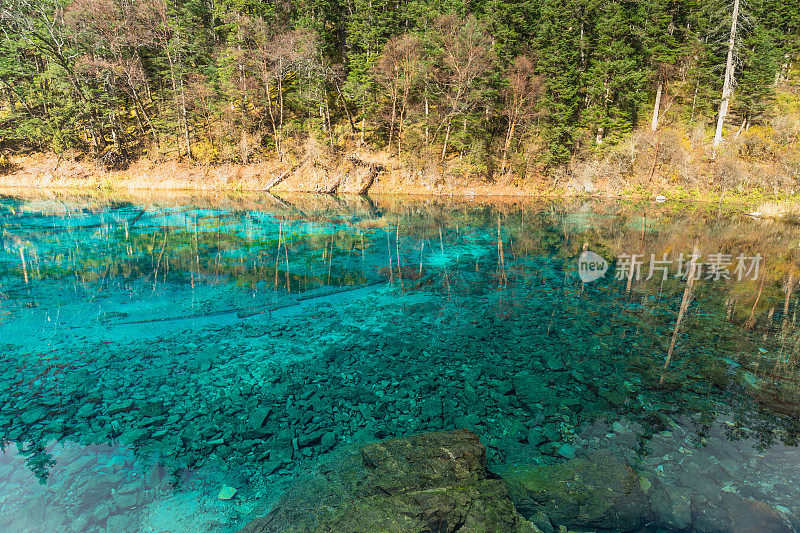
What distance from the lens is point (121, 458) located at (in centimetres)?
441

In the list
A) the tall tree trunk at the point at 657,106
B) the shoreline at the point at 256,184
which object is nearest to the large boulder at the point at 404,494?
the shoreline at the point at 256,184

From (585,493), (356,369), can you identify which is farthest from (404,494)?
(356,369)

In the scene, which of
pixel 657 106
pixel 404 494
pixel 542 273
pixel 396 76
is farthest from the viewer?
pixel 396 76

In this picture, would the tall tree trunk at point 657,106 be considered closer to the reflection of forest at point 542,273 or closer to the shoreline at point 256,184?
the shoreline at point 256,184

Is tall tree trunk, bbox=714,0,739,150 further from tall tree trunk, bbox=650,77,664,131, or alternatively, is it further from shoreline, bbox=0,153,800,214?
shoreline, bbox=0,153,800,214

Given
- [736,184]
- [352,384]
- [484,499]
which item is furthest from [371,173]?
[484,499]

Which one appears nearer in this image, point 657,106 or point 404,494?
point 404,494

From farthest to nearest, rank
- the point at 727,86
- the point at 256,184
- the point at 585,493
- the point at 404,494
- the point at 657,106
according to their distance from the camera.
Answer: the point at 256,184
the point at 657,106
the point at 727,86
the point at 585,493
the point at 404,494

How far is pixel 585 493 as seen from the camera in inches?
147

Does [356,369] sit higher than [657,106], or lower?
lower

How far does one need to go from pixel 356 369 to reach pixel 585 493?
3859mm

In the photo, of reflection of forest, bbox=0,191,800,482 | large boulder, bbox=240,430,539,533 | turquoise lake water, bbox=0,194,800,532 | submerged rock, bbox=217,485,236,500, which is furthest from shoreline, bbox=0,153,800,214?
submerged rock, bbox=217,485,236,500

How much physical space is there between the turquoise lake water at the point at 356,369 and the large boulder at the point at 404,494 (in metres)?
0.56

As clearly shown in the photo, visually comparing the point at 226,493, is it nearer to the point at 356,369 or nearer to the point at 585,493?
the point at 356,369
